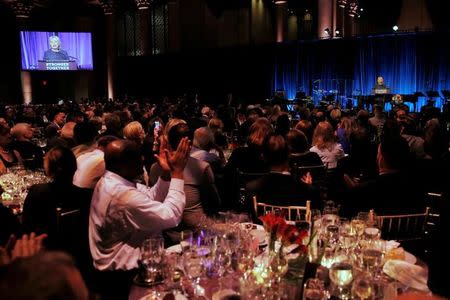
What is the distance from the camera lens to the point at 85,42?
2445 cm

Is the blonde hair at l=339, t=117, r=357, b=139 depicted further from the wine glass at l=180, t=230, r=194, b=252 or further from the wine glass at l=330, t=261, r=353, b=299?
the wine glass at l=330, t=261, r=353, b=299

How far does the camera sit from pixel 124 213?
291 cm

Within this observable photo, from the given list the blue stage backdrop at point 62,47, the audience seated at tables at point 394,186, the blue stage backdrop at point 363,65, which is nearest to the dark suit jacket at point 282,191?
the audience seated at tables at point 394,186

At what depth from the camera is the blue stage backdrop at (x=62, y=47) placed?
22.7 m

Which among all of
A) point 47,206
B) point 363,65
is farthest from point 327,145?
point 363,65

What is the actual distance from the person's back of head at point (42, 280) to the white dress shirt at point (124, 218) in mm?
1716

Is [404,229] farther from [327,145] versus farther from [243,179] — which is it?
[327,145]

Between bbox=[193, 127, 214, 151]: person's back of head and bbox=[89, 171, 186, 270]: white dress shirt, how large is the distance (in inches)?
103

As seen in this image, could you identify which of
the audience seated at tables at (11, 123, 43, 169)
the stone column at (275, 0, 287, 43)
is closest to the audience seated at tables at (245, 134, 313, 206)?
the audience seated at tables at (11, 123, 43, 169)

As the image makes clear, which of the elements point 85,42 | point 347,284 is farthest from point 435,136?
point 85,42

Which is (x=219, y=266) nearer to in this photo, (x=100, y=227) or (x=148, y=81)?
(x=100, y=227)

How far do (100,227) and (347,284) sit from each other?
1552 millimetres

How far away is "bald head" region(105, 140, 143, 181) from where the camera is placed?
3018mm

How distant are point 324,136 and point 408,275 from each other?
4.18 meters
